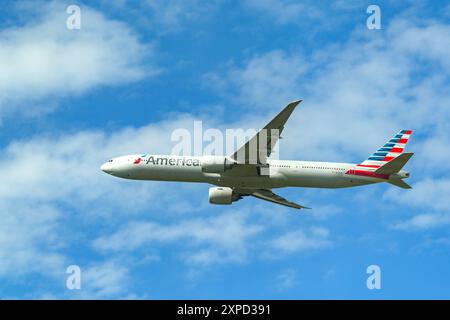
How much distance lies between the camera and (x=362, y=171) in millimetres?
73000

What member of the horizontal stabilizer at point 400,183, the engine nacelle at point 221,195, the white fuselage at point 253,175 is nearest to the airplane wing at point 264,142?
the white fuselage at point 253,175

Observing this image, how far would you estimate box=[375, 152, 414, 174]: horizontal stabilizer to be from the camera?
224 ft

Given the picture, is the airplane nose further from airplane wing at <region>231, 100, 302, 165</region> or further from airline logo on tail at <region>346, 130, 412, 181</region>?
airline logo on tail at <region>346, 130, 412, 181</region>

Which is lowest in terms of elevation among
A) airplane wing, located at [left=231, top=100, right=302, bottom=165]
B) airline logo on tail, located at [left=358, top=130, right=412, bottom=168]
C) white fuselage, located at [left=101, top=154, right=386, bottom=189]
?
white fuselage, located at [left=101, top=154, right=386, bottom=189]

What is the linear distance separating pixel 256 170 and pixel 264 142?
3.98 m

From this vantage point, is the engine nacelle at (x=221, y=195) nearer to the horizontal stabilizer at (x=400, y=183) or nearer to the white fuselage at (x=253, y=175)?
the white fuselage at (x=253, y=175)

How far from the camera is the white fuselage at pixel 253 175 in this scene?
71.1 m

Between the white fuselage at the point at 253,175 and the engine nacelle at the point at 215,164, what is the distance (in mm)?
1495

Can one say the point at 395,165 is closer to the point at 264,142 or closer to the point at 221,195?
the point at 264,142

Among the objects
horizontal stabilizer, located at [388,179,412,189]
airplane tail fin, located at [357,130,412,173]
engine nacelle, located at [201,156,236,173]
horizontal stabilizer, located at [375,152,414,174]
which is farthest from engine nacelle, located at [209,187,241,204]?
horizontal stabilizer, located at [388,179,412,189]
